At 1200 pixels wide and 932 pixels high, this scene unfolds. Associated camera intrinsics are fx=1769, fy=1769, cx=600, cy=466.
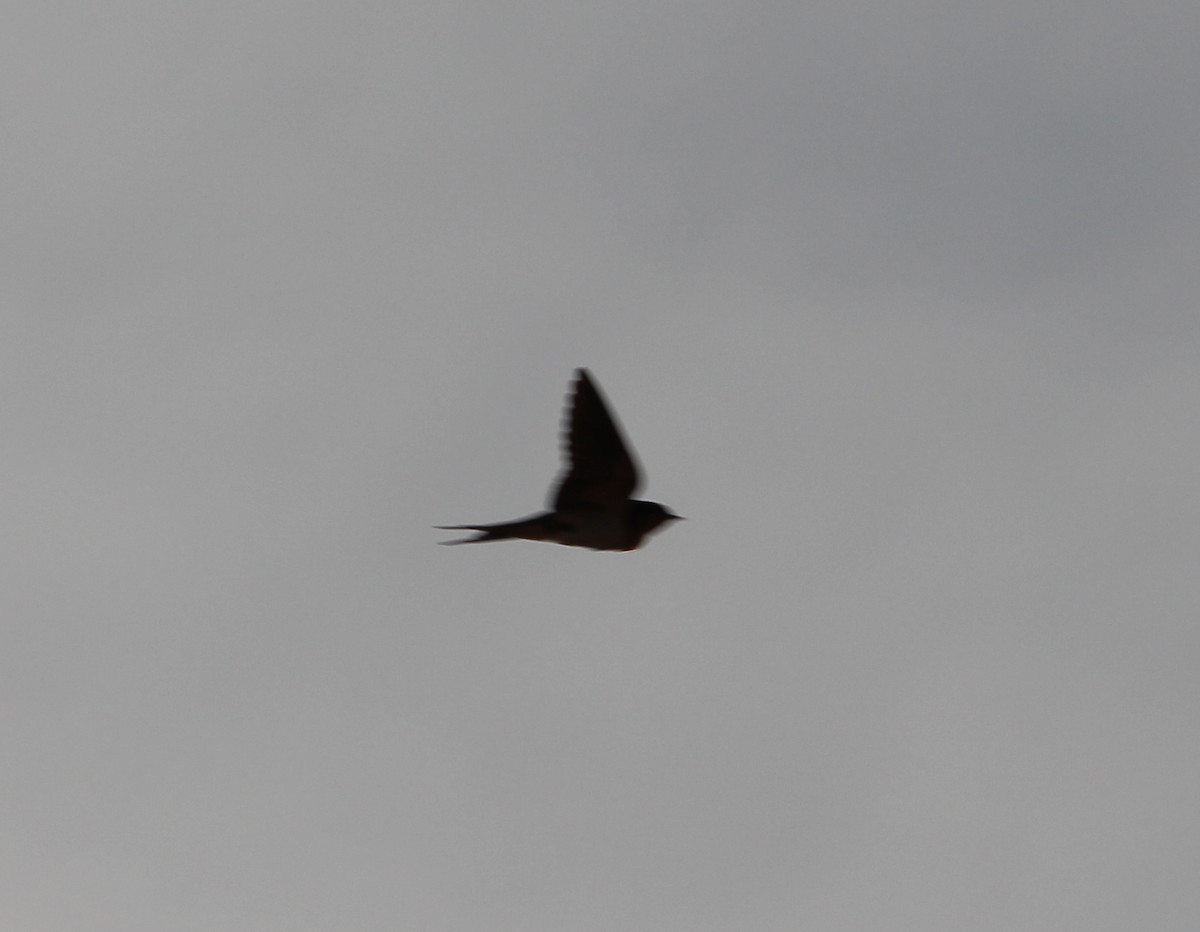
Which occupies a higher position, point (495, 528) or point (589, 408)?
point (589, 408)

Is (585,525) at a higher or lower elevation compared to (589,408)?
lower
